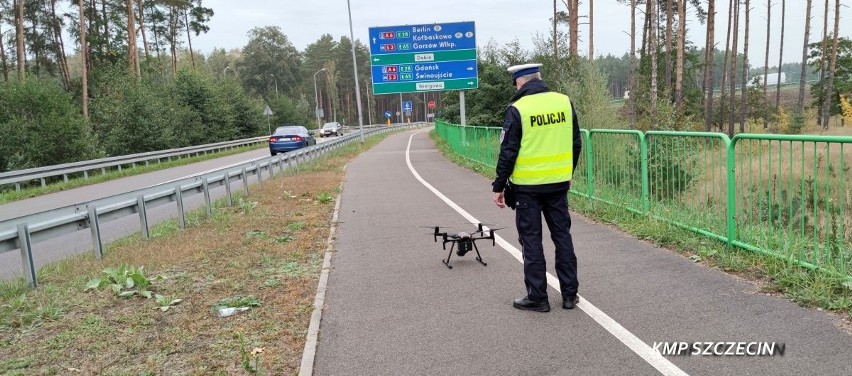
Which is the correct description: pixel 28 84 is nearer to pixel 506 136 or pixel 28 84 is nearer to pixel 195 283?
pixel 195 283

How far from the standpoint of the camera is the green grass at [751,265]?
465 centimetres

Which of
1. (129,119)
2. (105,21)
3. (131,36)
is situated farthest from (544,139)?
(105,21)

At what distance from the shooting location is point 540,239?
4801 millimetres

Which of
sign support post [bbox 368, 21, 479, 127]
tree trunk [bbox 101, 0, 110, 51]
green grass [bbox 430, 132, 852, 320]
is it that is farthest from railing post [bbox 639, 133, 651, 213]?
tree trunk [bbox 101, 0, 110, 51]

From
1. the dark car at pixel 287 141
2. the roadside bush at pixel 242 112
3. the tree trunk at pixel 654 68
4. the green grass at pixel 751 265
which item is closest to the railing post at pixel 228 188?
the green grass at pixel 751 265

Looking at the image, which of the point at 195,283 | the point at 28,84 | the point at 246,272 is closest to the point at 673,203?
the point at 246,272

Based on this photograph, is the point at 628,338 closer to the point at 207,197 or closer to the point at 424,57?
the point at 207,197

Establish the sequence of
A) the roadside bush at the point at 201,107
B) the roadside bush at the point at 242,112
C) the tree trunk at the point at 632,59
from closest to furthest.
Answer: the tree trunk at the point at 632,59 → the roadside bush at the point at 201,107 → the roadside bush at the point at 242,112

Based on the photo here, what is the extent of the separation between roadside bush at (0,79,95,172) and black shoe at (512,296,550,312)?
23.9 m

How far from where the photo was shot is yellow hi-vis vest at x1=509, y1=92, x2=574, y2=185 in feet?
15.3

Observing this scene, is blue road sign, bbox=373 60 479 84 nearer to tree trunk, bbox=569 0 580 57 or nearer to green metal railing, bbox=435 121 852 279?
tree trunk, bbox=569 0 580 57

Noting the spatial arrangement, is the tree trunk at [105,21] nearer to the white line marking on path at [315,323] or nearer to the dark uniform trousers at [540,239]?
the white line marking on path at [315,323]

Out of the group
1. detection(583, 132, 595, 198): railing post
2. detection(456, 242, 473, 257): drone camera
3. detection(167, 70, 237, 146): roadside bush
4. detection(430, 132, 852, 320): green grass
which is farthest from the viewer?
detection(167, 70, 237, 146): roadside bush

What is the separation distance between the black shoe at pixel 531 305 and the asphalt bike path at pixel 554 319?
2.1 inches
